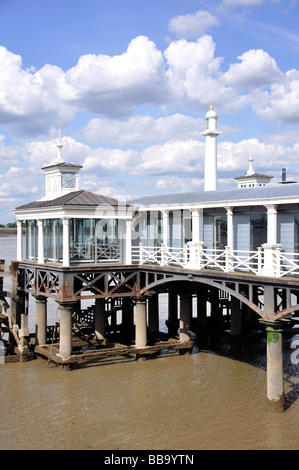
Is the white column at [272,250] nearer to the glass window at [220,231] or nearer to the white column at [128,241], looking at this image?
the glass window at [220,231]

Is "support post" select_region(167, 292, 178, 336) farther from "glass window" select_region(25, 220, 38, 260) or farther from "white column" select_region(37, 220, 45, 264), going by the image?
"white column" select_region(37, 220, 45, 264)

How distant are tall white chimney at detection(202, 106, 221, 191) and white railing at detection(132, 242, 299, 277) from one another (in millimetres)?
6830

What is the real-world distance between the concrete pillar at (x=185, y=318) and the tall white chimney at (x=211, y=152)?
768 centimetres

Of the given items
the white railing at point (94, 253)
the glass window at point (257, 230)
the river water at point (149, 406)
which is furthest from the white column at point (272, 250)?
the white railing at point (94, 253)

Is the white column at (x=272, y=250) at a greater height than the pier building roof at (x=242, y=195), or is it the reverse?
the pier building roof at (x=242, y=195)

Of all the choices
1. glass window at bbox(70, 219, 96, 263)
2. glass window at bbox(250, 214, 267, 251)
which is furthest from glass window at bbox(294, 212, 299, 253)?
glass window at bbox(70, 219, 96, 263)

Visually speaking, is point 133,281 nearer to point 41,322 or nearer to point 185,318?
point 185,318

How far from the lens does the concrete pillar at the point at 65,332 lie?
74.2 feet

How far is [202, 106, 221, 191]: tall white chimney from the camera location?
99.4ft

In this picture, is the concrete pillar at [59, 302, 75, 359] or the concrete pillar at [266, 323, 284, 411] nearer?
the concrete pillar at [266, 323, 284, 411]

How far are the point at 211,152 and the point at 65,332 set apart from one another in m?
14.0

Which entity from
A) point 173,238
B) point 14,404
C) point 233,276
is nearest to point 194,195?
point 173,238
